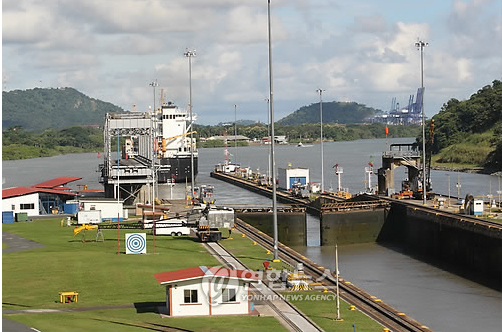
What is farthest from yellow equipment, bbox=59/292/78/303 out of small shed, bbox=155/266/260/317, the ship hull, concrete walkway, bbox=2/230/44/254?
the ship hull

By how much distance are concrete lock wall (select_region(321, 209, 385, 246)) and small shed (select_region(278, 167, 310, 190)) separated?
38.1 m

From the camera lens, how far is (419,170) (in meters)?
96.4

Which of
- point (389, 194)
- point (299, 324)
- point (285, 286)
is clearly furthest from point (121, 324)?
point (389, 194)

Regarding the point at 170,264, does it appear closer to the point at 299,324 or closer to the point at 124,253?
the point at 124,253

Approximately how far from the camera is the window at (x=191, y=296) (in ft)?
124

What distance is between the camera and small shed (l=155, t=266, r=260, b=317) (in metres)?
37.6

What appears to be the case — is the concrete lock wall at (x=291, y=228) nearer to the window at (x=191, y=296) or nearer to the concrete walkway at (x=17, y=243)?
the concrete walkway at (x=17, y=243)

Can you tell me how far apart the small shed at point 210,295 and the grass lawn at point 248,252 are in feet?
40.9

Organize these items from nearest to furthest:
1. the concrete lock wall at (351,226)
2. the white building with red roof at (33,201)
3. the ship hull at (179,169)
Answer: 1. the concrete lock wall at (351,226)
2. the white building with red roof at (33,201)
3. the ship hull at (179,169)

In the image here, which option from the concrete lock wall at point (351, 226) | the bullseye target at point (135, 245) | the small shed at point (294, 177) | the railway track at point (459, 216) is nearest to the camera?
the bullseye target at point (135, 245)

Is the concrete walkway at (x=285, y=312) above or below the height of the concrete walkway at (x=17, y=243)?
below

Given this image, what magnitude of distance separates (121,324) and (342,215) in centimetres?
4876

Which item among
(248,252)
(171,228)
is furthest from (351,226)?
(248,252)

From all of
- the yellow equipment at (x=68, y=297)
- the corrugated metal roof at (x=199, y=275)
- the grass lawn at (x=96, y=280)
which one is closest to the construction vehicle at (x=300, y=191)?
the grass lawn at (x=96, y=280)
